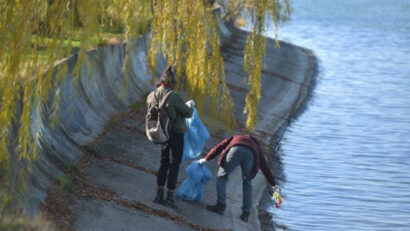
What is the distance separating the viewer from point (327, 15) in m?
78.9

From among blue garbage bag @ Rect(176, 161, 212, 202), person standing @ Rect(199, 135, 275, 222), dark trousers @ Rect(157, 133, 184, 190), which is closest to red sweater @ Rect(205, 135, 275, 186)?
person standing @ Rect(199, 135, 275, 222)

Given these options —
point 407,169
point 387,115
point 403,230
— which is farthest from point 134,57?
point 387,115

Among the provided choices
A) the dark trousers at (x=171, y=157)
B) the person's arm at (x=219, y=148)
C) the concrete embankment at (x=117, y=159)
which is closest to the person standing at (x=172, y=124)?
the dark trousers at (x=171, y=157)

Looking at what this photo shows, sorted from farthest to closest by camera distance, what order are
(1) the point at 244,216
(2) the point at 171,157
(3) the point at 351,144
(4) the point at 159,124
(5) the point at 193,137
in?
(3) the point at 351,144 < (1) the point at 244,216 < (5) the point at 193,137 < (2) the point at 171,157 < (4) the point at 159,124

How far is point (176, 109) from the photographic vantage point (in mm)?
12945

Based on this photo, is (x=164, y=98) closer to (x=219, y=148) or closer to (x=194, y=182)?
(x=219, y=148)

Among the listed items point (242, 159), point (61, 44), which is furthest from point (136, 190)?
point (61, 44)

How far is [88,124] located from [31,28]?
25.9 ft

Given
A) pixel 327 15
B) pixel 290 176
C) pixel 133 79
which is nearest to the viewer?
pixel 290 176

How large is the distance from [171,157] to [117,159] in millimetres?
3254

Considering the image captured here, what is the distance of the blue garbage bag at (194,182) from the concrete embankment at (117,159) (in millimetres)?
125

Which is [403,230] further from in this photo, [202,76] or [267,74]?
[267,74]

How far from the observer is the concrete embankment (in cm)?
1295

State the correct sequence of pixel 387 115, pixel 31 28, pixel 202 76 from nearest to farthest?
pixel 31 28, pixel 202 76, pixel 387 115
